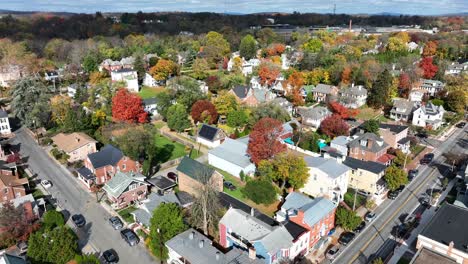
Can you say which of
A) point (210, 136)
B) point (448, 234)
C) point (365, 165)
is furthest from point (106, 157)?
point (448, 234)

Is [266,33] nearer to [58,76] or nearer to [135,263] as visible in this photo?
[58,76]

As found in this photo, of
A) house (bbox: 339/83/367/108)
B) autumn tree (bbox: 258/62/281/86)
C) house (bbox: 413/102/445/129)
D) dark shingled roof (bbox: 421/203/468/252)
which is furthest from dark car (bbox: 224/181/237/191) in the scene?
autumn tree (bbox: 258/62/281/86)

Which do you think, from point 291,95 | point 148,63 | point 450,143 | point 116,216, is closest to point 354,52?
point 291,95

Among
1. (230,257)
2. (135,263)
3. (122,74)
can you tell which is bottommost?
(135,263)

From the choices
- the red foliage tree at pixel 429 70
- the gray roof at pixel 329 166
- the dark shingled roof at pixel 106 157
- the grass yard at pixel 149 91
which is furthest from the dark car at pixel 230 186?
the red foliage tree at pixel 429 70

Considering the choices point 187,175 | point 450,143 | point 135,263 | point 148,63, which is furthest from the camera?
point 148,63

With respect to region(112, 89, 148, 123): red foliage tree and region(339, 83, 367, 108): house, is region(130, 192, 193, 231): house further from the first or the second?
region(339, 83, 367, 108): house
